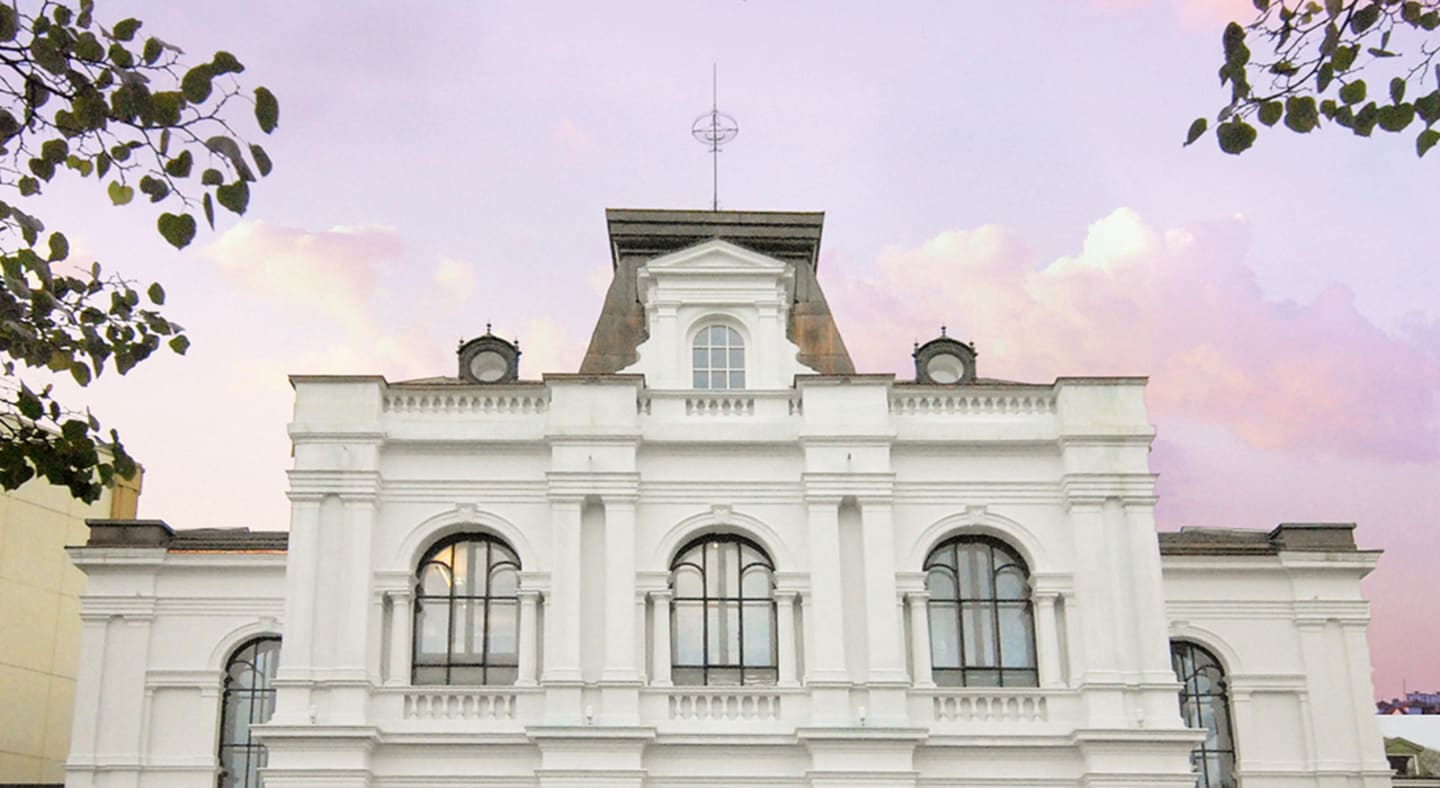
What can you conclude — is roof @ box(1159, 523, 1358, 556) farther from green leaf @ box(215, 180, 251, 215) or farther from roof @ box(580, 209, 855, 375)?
green leaf @ box(215, 180, 251, 215)

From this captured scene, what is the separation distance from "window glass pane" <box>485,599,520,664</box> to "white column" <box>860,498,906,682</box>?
5.32 metres

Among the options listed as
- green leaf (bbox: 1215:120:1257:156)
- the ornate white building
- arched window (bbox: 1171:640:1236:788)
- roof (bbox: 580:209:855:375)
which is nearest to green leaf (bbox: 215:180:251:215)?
green leaf (bbox: 1215:120:1257:156)

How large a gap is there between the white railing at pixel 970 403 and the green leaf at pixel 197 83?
19056 mm

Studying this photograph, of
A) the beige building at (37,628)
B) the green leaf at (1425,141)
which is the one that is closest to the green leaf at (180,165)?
the green leaf at (1425,141)

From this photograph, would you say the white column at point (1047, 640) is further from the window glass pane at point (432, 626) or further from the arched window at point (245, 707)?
the arched window at point (245, 707)

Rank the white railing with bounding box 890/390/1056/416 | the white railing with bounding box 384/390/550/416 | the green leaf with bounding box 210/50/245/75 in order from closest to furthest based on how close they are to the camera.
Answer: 1. the green leaf with bounding box 210/50/245/75
2. the white railing with bounding box 384/390/550/416
3. the white railing with bounding box 890/390/1056/416

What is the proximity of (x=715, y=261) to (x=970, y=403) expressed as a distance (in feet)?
15.5

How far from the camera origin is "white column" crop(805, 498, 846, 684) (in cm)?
2594

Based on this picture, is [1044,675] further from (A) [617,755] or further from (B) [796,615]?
(A) [617,755]

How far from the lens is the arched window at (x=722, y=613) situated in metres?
26.6

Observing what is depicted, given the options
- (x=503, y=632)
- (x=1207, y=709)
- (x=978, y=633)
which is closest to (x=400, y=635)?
(x=503, y=632)

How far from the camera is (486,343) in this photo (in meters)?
29.3

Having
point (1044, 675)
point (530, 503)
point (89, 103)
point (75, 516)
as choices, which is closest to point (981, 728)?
point (1044, 675)

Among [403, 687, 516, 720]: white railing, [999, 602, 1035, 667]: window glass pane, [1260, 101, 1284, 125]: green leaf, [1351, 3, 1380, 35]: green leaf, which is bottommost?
[403, 687, 516, 720]: white railing
